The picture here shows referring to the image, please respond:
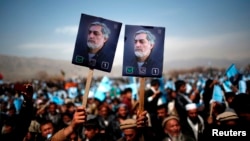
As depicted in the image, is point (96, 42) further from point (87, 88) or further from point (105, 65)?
point (87, 88)

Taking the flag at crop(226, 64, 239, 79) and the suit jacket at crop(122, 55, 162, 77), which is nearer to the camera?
the suit jacket at crop(122, 55, 162, 77)

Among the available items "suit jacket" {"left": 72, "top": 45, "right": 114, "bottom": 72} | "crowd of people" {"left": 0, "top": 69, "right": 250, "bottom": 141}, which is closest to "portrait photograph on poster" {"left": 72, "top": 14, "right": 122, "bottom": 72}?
"suit jacket" {"left": 72, "top": 45, "right": 114, "bottom": 72}

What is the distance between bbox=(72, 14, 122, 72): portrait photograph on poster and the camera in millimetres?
4066

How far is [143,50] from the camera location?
4371 mm

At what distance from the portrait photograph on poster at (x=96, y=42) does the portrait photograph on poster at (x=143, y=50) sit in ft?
0.69

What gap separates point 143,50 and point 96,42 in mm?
679

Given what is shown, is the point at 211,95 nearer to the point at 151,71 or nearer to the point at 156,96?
the point at 156,96

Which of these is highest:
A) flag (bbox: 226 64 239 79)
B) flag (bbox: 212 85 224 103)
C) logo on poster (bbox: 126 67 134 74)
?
flag (bbox: 226 64 239 79)

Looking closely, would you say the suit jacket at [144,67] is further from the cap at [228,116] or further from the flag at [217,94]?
the flag at [217,94]

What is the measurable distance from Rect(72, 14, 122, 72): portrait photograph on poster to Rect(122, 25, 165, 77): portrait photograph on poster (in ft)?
0.69

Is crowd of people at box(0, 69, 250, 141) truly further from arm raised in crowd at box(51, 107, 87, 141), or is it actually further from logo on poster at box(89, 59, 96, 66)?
logo on poster at box(89, 59, 96, 66)

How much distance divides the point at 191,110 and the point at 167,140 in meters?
1.64

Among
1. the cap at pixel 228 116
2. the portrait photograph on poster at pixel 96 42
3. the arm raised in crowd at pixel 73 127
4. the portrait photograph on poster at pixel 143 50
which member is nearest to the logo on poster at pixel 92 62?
the portrait photograph on poster at pixel 96 42

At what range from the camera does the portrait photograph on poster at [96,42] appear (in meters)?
4.07
